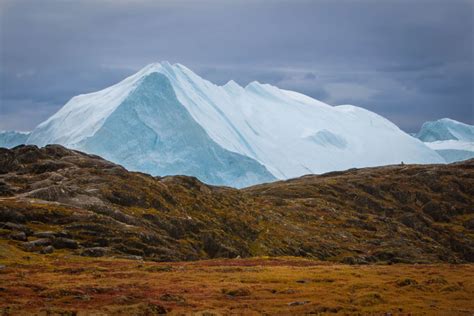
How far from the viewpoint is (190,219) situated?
360ft

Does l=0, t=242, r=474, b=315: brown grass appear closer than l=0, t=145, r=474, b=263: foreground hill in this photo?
Yes

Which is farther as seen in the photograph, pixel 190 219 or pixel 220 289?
pixel 190 219

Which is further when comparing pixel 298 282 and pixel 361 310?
pixel 298 282

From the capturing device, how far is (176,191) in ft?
416

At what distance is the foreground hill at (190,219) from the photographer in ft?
279

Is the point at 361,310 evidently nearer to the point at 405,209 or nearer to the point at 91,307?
the point at 91,307

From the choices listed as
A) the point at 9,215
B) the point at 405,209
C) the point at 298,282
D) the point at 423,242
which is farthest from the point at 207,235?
the point at 405,209

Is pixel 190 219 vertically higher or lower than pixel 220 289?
higher

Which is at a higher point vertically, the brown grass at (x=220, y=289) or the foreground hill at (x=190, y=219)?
the foreground hill at (x=190, y=219)

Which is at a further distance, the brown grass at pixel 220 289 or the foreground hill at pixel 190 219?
the foreground hill at pixel 190 219

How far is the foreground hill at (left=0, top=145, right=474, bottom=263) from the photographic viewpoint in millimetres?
85062

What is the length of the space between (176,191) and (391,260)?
44.4 metres

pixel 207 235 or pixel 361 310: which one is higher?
pixel 207 235

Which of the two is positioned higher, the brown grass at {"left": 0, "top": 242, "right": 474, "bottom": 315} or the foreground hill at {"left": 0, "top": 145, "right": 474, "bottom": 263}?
the foreground hill at {"left": 0, "top": 145, "right": 474, "bottom": 263}
